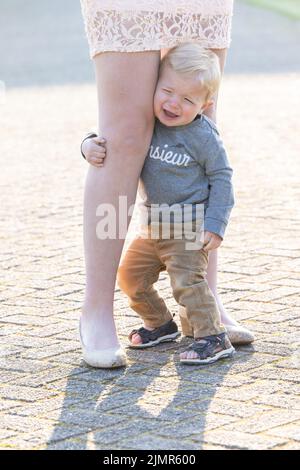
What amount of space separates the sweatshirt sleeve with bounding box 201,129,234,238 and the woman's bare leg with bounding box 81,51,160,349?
0.74 ft

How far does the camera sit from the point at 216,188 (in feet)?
13.6

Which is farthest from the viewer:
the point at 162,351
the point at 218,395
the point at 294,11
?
the point at 294,11

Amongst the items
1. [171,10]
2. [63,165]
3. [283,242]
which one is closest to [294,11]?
[63,165]

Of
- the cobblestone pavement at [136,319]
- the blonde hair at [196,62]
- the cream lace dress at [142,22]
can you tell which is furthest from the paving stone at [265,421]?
the cream lace dress at [142,22]

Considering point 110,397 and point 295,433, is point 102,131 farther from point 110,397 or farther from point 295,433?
point 295,433

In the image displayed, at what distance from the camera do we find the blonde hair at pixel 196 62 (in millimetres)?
4086

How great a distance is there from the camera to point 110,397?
381 cm

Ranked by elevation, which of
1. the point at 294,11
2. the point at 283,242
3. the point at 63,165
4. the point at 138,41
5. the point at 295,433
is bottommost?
the point at 294,11

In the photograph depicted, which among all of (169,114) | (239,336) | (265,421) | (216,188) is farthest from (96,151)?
(265,421)

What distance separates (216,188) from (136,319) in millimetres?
850

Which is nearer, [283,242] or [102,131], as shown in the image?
[102,131]

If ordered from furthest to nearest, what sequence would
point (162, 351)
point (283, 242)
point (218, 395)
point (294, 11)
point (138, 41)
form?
point (294, 11) < point (283, 242) < point (162, 351) < point (138, 41) < point (218, 395)

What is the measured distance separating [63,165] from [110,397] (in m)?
5.14

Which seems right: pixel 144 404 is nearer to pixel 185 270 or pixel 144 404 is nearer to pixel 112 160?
pixel 185 270
